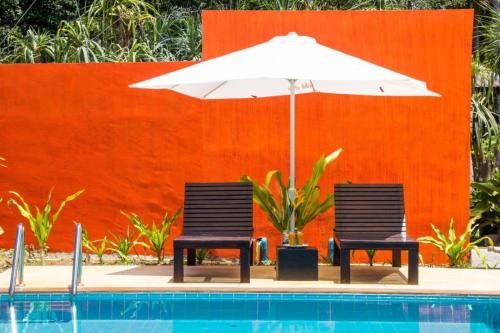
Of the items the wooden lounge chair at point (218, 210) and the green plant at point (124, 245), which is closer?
the wooden lounge chair at point (218, 210)

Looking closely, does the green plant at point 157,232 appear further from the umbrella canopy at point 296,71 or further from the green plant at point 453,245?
the green plant at point 453,245

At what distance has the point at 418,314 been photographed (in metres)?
7.07

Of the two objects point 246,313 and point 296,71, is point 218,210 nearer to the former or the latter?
point 246,313

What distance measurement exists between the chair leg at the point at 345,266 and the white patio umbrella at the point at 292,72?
737mm

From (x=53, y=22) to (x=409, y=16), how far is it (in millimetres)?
12140

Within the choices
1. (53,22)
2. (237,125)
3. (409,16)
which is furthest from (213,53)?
(53,22)

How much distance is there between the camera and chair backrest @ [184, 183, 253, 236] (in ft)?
26.9

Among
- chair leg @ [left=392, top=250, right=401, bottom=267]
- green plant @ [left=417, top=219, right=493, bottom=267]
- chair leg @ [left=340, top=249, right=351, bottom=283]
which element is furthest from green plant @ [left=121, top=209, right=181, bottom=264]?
green plant @ [left=417, top=219, right=493, bottom=267]

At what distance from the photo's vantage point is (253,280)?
311 inches

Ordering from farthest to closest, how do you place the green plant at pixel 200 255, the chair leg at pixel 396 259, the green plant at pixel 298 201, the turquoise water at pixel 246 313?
the green plant at pixel 200 255 < the chair leg at pixel 396 259 < the green plant at pixel 298 201 < the turquoise water at pixel 246 313

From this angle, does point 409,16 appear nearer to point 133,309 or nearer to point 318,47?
point 318,47

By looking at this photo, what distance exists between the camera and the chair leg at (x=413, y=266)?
24.7 ft

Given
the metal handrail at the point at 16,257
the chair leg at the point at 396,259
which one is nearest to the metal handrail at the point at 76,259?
the metal handrail at the point at 16,257

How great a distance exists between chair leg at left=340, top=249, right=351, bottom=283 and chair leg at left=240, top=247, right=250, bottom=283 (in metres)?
0.88
